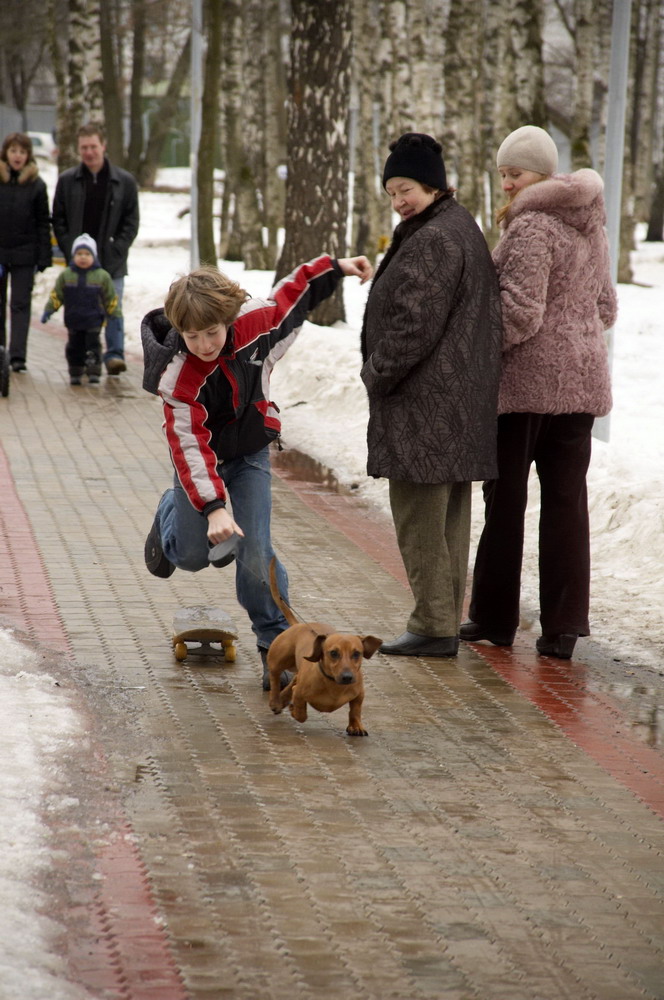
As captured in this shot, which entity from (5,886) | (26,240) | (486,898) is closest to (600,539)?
(486,898)

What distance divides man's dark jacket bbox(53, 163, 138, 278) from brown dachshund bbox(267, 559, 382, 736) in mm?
8719

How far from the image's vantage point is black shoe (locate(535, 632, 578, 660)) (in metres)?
5.98

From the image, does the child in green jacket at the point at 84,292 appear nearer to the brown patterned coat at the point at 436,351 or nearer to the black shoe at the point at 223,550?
the brown patterned coat at the point at 436,351

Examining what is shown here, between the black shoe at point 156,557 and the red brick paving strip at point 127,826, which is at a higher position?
the black shoe at point 156,557

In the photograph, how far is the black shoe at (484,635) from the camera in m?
6.18

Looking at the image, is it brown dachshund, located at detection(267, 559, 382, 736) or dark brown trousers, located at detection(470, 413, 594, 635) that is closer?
brown dachshund, located at detection(267, 559, 382, 736)

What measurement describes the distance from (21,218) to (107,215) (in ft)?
2.78

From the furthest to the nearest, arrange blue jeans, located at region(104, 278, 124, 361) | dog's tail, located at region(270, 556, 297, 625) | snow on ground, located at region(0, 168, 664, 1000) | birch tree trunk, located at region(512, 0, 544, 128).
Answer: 1. birch tree trunk, located at region(512, 0, 544, 128)
2. blue jeans, located at region(104, 278, 124, 361)
3. dog's tail, located at region(270, 556, 297, 625)
4. snow on ground, located at region(0, 168, 664, 1000)

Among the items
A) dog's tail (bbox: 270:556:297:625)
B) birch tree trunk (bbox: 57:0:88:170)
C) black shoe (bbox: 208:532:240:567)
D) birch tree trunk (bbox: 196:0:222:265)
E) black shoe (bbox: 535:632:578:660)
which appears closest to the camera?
black shoe (bbox: 208:532:240:567)

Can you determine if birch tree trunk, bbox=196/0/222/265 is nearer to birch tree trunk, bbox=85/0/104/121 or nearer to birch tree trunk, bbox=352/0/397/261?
birch tree trunk, bbox=85/0/104/121

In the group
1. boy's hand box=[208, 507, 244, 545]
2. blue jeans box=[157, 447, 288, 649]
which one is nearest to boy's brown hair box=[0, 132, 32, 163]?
blue jeans box=[157, 447, 288, 649]

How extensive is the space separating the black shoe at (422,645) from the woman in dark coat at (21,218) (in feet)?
24.7

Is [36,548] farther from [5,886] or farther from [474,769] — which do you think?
[5,886]

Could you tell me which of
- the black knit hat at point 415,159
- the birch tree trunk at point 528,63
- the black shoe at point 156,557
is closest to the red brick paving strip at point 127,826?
the black shoe at point 156,557
